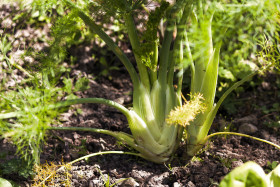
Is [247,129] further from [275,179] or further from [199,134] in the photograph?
[275,179]

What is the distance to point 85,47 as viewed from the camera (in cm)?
194

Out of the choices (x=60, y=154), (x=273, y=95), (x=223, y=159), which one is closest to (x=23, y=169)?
(x=60, y=154)

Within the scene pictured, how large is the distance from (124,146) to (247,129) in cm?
60

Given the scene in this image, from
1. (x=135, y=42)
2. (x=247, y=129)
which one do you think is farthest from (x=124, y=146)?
(x=247, y=129)

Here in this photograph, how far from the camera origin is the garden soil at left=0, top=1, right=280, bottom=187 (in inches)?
49.3

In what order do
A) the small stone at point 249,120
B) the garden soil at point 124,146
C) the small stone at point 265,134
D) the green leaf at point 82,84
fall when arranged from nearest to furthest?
the garden soil at point 124,146 → the small stone at point 265,134 → the small stone at point 249,120 → the green leaf at point 82,84

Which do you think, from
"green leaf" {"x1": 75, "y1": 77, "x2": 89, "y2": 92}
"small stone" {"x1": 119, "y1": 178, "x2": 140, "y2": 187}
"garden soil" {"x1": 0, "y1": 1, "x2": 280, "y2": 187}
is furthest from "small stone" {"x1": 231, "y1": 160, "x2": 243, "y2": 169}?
"green leaf" {"x1": 75, "y1": 77, "x2": 89, "y2": 92}

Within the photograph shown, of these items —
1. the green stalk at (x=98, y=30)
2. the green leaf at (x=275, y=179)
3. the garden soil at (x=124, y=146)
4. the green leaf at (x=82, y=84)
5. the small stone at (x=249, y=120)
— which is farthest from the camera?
the green leaf at (x=82, y=84)

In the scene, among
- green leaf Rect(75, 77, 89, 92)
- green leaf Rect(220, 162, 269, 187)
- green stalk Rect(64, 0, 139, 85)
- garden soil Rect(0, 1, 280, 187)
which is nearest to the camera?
green leaf Rect(220, 162, 269, 187)

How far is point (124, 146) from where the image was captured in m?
1.41

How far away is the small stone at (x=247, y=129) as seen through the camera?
1.50m

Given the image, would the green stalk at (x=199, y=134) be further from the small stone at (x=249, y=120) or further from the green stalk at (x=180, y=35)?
the small stone at (x=249, y=120)

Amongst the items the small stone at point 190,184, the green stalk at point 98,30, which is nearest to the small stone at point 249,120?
the small stone at point 190,184

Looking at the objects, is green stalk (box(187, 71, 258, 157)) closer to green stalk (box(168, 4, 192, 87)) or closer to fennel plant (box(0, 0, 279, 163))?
fennel plant (box(0, 0, 279, 163))
